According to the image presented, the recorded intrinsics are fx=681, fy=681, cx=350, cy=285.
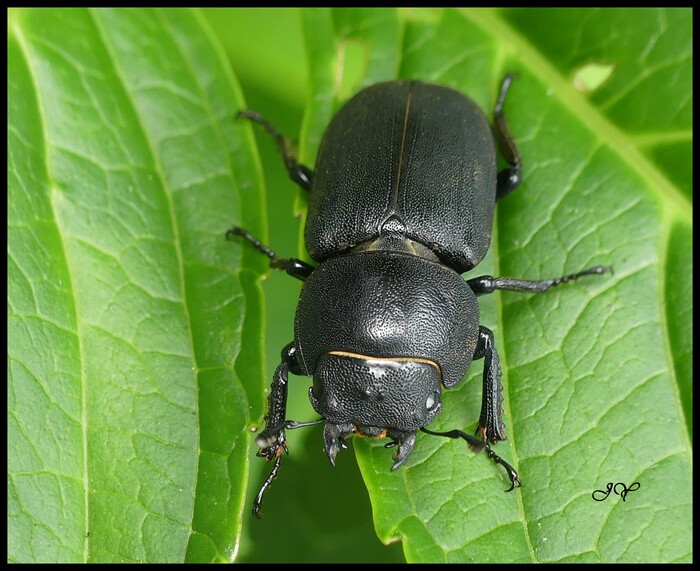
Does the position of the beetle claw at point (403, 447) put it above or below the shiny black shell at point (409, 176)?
below

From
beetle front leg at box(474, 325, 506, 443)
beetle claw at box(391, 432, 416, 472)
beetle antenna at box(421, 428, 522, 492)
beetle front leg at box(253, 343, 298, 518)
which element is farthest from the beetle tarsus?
beetle front leg at box(253, 343, 298, 518)

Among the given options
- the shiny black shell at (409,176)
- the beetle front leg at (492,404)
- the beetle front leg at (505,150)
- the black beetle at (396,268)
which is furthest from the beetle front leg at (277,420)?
the beetle front leg at (505,150)

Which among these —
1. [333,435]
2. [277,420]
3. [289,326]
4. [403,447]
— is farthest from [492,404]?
[289,326]

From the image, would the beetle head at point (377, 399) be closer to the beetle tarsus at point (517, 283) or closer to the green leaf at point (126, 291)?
the green leaf at point (126, 291)

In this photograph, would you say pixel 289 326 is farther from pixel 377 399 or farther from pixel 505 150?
pixel 505 150
